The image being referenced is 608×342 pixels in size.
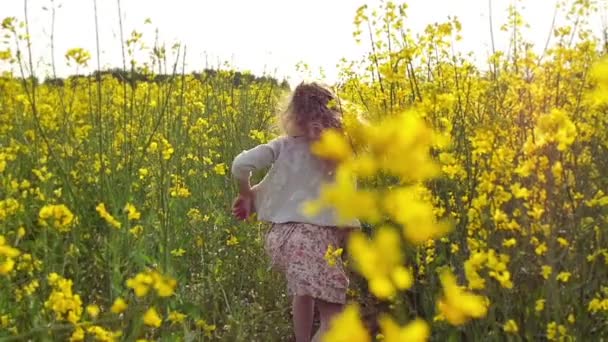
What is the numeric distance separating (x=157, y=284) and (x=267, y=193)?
5.45 ft

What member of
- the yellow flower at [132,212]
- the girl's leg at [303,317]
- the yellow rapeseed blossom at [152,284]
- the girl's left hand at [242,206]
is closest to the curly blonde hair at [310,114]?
the girl's left hand at [242,206]

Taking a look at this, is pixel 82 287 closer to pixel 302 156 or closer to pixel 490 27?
pixel 302 156

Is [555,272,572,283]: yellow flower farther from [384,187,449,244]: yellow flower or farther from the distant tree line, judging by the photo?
the distant tree line

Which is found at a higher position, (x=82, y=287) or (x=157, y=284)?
(x=157, y=284)

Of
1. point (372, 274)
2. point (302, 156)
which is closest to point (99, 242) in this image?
point (302, 156)

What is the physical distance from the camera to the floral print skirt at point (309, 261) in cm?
279

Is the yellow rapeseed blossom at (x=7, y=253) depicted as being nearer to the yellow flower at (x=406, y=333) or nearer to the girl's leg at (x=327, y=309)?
the yellow flower at (x=406, y=333)

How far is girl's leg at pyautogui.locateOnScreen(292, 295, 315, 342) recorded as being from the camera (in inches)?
107

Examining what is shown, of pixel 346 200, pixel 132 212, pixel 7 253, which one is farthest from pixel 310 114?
pixel 346 200

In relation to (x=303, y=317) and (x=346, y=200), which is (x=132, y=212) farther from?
(x=346, y=200)

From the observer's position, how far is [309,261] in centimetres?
282

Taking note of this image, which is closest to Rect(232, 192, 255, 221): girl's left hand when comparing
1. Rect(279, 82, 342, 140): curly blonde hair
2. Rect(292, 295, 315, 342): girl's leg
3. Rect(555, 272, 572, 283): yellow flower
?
Rect(279, 82, 342, 140): curly blonde hair

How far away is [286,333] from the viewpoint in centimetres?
290

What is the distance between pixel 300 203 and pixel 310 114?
13.0 inches
